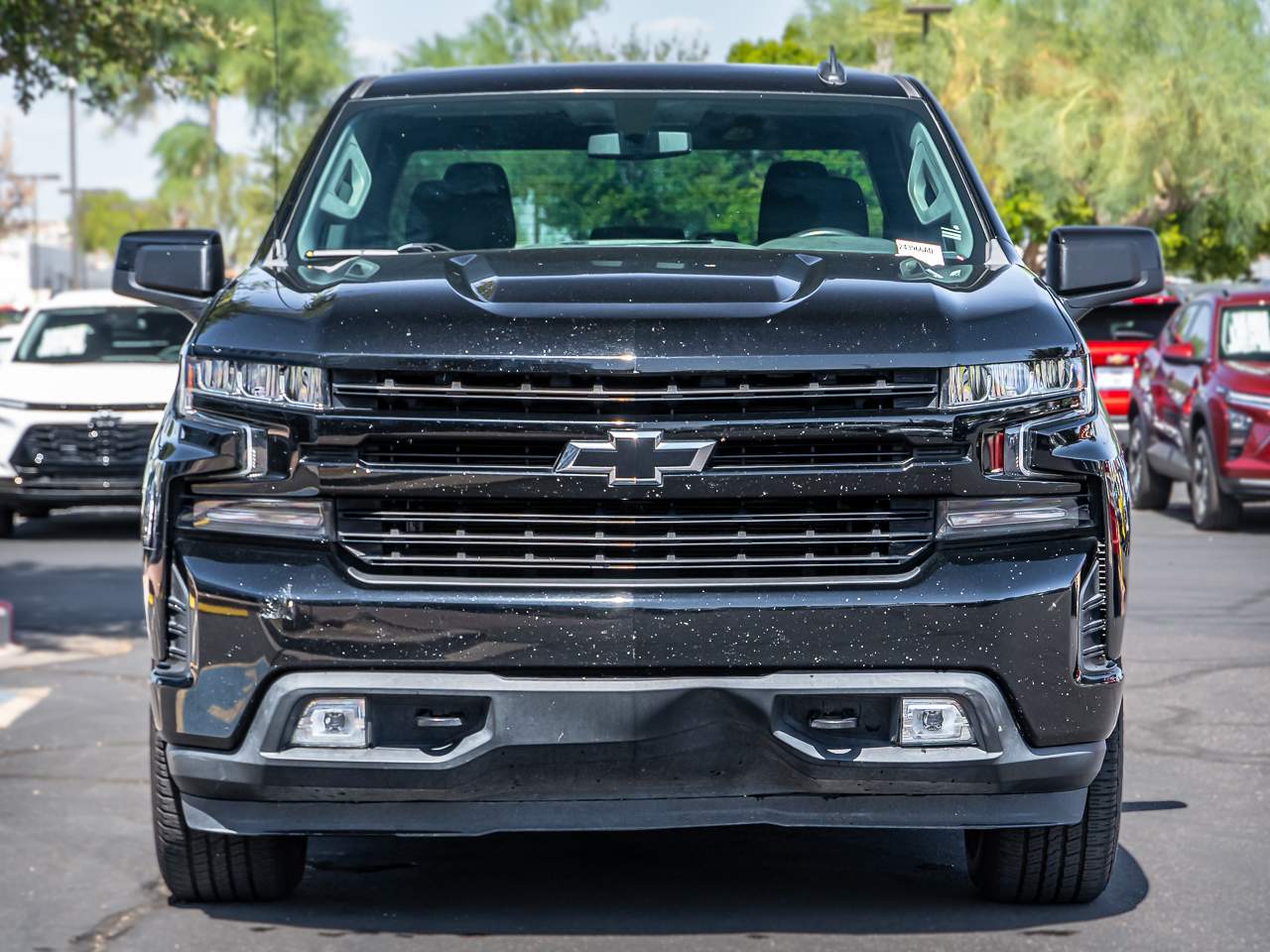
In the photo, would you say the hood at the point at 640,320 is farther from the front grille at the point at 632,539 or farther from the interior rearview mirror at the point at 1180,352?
the interior rearview mirror at the point at 1180,352

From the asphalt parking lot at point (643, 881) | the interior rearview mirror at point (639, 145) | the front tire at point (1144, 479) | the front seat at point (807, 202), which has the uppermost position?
the interior rearview mirror at point (639, 145)

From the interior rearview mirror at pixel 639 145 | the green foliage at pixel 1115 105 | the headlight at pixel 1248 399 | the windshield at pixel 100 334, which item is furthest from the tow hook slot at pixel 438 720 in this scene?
the green foliage at pixel 1115 105

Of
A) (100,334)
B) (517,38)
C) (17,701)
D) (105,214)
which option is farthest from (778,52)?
(105,214)

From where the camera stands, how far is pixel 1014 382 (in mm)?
4621

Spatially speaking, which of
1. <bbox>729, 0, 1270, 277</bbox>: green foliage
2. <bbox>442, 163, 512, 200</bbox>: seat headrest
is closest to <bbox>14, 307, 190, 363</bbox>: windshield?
<bbox>442, 163, 512, 200</bbox>: seat headrest

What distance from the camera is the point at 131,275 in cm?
588

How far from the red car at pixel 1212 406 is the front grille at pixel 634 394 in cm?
1095

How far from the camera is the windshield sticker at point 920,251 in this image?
542 cm

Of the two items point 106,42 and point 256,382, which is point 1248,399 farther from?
point 256,382

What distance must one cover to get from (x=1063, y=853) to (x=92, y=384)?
37.5 ft

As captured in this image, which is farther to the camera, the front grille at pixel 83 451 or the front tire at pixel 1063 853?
the front grille at pixel 83 451

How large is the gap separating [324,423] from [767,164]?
198 centimetres

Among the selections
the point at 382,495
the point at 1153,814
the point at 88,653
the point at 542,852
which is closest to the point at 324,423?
the point at 382,495

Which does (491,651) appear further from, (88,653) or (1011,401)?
(88,653)
